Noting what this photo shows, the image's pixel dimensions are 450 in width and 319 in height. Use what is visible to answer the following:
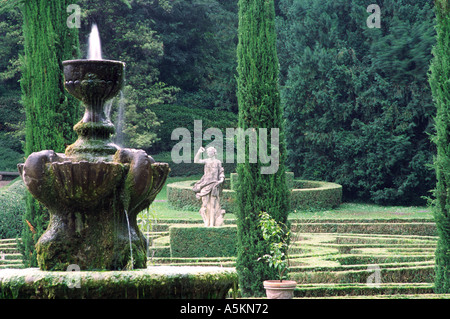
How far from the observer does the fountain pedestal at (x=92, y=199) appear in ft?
18.9

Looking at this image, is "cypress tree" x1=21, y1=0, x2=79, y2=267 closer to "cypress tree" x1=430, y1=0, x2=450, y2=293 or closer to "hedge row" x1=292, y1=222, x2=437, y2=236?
"cypress tree" x1=430, y1=0, x2=450, y2=293

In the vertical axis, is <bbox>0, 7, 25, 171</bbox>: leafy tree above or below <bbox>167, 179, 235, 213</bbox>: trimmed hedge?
above

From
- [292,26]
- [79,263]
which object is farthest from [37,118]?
[292,26]

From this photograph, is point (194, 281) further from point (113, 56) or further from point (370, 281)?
point (113, 56)

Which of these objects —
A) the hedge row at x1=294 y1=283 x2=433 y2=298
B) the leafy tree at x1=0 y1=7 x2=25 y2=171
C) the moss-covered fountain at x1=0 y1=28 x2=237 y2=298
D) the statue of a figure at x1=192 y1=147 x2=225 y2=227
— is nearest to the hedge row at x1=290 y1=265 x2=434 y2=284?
Answer: the hedge row at x1=294 y1=283 x2=433 y2=298

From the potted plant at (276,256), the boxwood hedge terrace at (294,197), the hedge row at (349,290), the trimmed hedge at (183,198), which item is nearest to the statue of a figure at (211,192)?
the potted plant at (276,256)

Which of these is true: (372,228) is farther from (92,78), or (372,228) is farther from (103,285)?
(103,285)

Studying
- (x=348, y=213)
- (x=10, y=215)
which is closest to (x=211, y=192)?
(x=10, y=215)

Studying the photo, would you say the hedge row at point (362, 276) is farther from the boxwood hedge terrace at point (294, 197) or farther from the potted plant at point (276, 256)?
the boxwood hedge terrace at point (294, 197)

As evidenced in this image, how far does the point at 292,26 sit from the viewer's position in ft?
98.7

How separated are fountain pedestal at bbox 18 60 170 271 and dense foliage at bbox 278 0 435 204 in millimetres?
21121

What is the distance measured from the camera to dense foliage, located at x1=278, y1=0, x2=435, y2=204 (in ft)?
87.1

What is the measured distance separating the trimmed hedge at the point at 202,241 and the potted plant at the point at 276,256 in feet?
9.44

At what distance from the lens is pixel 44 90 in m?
10.1
